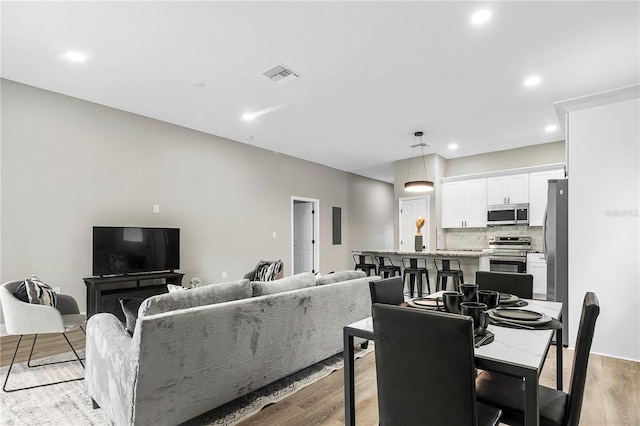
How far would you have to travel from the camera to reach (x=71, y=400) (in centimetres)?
239

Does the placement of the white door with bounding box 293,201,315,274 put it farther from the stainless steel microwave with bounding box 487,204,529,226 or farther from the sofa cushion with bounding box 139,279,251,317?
the sofa cushion with bounding box 139,279,251,317

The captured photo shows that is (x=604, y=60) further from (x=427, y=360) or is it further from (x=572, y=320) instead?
(x=427, y=360)

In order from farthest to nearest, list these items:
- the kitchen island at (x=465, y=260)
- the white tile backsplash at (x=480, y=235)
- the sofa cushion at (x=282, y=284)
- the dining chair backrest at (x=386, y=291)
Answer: the white tile backsplash at (x=480, y=235), the kitchen island at (x=465, y=260), the sofa cushion at (x=282, y=284), the dining chair backrest at (x=386, y=291)

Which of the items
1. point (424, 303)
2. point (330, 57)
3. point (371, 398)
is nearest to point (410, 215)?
point (330, 57)

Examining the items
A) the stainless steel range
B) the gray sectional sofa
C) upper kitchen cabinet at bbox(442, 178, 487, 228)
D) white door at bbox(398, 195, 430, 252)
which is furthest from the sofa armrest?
upper kitchen cabinet at bbox(442, 178, 487, 228)

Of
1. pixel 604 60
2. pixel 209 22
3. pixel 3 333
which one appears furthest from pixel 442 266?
pixel 3 333

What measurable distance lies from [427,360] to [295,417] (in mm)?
1313

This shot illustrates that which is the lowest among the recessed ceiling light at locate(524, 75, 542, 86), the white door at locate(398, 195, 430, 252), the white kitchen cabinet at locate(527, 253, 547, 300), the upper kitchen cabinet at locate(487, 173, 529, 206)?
the white kitchen cabinet at locate(527, 253, 547, 300)

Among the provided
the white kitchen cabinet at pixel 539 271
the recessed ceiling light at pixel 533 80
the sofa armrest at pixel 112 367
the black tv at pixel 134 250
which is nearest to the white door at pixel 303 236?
the black tv at pixel 134 250

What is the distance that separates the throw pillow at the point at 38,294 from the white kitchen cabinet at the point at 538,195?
730 centimetres

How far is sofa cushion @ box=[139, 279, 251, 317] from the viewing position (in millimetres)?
2016

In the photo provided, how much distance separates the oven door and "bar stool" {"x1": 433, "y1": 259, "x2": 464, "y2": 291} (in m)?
1.31

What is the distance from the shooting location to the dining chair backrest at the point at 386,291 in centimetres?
226

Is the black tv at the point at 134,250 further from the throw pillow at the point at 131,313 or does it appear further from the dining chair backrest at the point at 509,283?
the dining chair backrest at the point at 509,283
